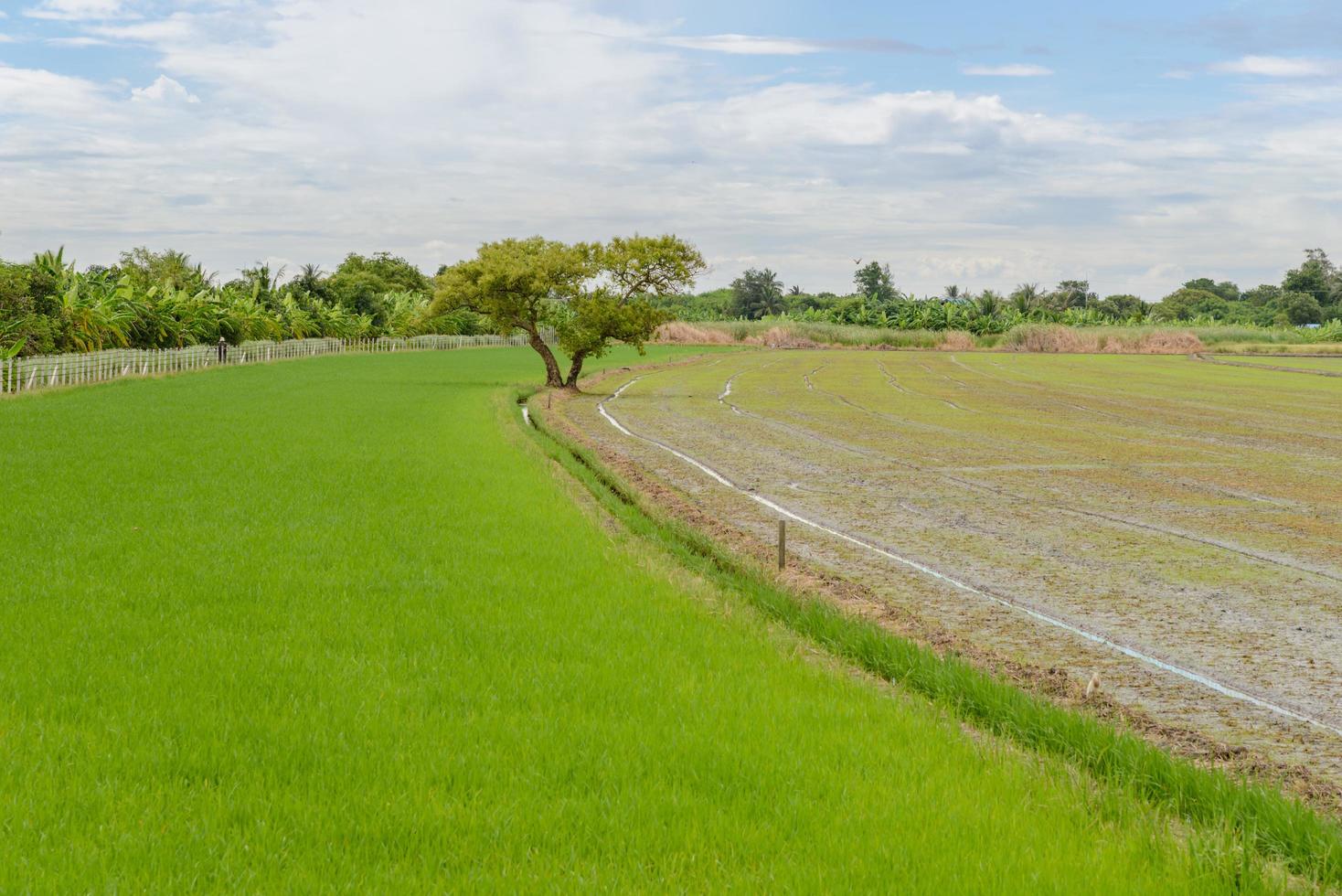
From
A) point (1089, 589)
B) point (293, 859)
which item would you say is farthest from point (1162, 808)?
point (1089, 589)

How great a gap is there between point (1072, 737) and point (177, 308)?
65.8m

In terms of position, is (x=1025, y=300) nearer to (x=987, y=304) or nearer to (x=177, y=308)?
(x=987, y=304)

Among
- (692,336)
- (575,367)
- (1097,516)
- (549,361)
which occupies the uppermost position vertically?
(549,361)

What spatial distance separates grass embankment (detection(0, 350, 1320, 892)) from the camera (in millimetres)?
4969

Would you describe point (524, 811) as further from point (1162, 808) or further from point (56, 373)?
point (56, 373)

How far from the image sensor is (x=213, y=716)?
6.52 metres

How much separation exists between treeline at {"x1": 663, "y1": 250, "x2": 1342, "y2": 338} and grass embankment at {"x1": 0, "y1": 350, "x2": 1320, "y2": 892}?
317 ft

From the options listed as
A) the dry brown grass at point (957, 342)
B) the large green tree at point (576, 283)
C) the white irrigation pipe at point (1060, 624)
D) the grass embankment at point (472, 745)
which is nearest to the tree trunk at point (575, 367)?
the large green tree at point (576, 283)

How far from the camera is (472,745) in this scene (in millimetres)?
6219

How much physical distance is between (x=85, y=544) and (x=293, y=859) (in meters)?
8.05

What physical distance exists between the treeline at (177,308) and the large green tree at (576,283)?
71.9 inches

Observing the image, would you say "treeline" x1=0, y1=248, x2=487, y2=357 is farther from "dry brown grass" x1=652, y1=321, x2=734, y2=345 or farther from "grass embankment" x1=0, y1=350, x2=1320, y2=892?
"grass embankment" x1=0, y1=350, x2=1320, y2=892

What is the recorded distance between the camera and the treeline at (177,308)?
156 feet

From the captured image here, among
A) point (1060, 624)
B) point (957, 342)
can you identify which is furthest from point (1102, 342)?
point (1060, 624)
